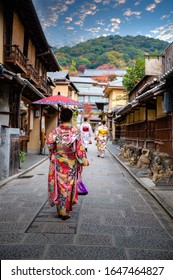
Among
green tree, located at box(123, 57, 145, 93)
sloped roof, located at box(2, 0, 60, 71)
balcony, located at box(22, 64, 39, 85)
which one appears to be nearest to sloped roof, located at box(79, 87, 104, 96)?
green tree, located at box(123, 57, 145, 93)

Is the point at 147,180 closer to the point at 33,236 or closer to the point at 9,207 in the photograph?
the point at 9,207

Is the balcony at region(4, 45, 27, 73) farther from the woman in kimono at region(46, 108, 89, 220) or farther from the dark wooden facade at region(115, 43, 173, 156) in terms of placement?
the woman in kimono at region(46, 108, 89, 220)

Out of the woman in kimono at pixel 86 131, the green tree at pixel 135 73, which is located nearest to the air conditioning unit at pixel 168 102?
the woman in kimono at pixel 86 131

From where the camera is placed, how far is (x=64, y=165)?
5.50 metres

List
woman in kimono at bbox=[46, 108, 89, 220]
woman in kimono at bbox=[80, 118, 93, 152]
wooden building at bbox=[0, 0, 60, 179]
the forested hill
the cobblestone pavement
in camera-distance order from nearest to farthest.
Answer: the cobblestone pavement < woman in kimono at bbox=[46, 108, 89, 220] < wooden building at bbox=[0, 0, 60, 179] < woman in kimono at bbox=[80, 118, 93, 152] < the forested hill

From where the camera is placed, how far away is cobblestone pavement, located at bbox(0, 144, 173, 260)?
3.84 metres

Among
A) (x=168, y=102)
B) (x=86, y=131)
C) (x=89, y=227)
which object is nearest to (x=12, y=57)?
(x=86, y=131)

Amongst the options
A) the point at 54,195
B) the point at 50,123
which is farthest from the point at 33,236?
the point at 50,123

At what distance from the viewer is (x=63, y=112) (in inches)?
220

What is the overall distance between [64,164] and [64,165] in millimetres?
20

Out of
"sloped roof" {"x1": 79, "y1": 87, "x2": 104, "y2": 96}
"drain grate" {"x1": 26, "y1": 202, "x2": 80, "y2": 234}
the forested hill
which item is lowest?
"drain grate" {"x1": 26, "y1": 202, "x2": 80, "y2": 234}

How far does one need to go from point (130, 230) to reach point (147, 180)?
516 cm

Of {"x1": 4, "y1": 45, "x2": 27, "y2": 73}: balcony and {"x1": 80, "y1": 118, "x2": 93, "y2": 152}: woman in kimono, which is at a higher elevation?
{"x1": 4, "y1": 45, "x2": 27, "y2": 73}: balcony

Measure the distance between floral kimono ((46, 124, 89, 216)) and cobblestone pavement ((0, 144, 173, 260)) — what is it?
1.28ft
